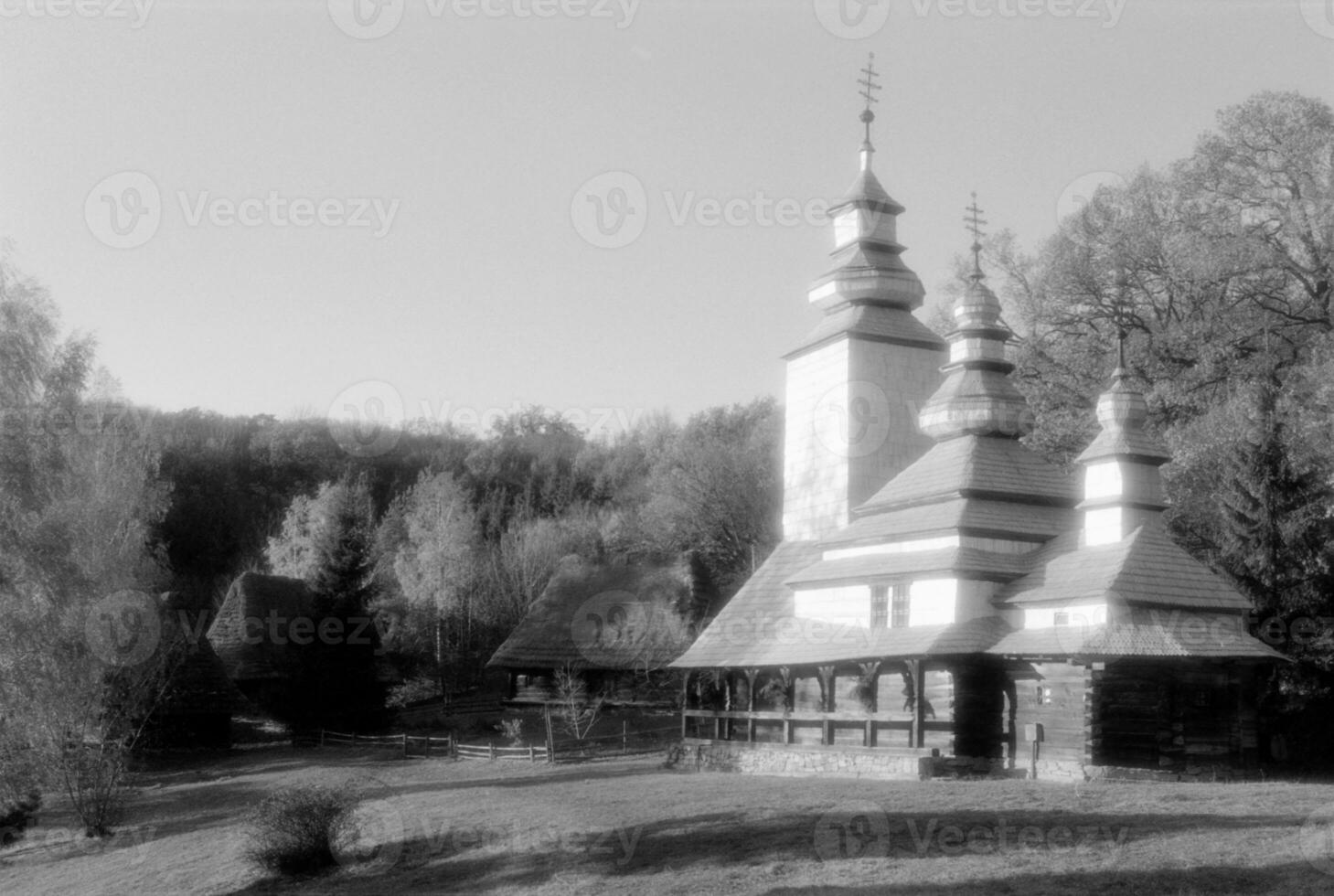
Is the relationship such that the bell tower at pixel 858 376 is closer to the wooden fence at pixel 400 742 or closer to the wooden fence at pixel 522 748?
the wooden fence at pixel 522 748

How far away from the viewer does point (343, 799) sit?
22.8 m

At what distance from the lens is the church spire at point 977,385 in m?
31.1

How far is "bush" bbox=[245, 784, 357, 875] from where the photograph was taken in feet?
72.2

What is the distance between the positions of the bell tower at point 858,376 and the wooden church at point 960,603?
7cm

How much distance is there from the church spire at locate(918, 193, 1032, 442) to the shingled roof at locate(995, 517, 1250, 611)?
4531mm

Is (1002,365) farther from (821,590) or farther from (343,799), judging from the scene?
(343,799)

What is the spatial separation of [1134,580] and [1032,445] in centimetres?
1319

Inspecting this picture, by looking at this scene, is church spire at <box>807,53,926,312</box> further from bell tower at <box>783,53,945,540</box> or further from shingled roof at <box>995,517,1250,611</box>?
shingled roof at <box>995,517,1250,611</box>

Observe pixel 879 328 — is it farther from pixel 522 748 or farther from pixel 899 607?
pixel 522 748

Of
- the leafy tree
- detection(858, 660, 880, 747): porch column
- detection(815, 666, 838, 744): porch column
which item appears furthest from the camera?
the leafy tree

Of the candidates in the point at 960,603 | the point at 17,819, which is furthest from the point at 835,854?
the point at 17,819

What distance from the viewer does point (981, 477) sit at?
2956 cm

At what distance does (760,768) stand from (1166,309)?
18563mm

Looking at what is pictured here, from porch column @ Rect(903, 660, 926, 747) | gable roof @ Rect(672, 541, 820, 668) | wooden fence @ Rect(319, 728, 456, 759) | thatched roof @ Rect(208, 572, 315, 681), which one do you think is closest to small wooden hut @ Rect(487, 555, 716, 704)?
wooden fence @ Rect(319, 728, 456, 759)
